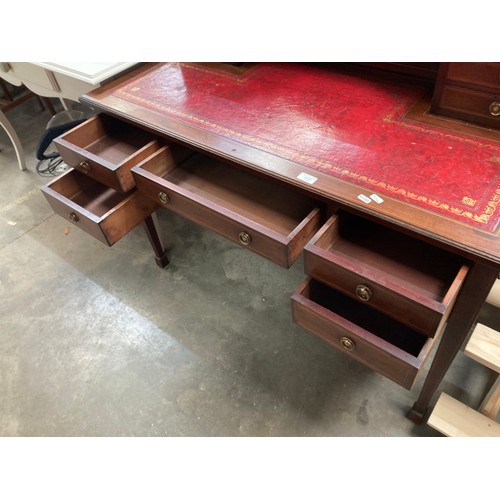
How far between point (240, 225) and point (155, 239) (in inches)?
29.7

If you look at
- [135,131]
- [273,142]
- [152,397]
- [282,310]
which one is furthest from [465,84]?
[152,397]

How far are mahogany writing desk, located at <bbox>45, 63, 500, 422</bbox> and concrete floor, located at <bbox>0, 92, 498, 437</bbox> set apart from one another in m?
0.30

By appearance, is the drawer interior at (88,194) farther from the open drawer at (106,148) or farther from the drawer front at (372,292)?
the drawer front at (372,292)

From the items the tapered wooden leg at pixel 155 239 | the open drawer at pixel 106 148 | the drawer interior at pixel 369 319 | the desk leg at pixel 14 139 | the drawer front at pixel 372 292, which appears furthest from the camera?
the desk leg at pixel 14 139

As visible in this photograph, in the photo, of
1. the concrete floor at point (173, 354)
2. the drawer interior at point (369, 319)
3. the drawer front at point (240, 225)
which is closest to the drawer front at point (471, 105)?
the drawer front at point (240, 225)

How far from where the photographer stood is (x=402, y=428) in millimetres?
1225

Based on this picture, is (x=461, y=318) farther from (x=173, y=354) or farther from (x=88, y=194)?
(x=88, y=194)

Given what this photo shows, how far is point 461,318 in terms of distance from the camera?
0.91 meters

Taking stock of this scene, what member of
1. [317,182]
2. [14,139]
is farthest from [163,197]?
[14,139]

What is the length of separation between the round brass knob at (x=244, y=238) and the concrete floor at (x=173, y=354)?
583 millimetres

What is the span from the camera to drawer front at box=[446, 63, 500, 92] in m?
0.92

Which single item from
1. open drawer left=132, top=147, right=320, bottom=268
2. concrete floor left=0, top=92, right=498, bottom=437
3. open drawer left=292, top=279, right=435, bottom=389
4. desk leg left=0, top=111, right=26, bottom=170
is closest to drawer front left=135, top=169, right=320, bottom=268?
open drawer left=132, top=147, right=320, bottom=268

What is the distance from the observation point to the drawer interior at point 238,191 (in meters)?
1.10

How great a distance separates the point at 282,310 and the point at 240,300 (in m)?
0.18
